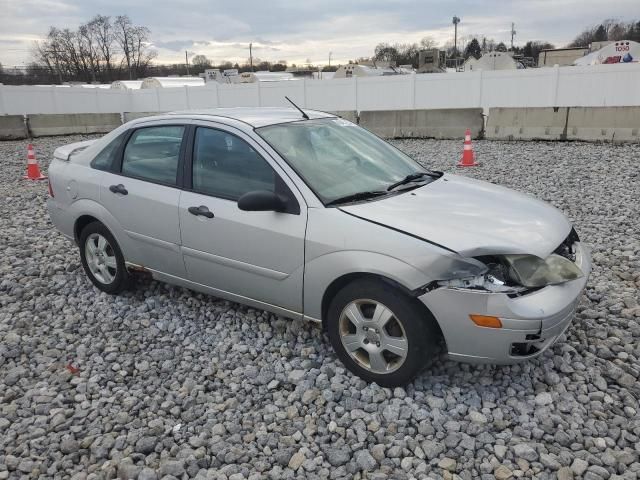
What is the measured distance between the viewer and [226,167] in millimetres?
3738

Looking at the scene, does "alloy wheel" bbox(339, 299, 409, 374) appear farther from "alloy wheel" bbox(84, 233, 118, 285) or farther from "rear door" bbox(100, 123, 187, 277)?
"alloy wheel" bbox(84, 233, 118, 285)

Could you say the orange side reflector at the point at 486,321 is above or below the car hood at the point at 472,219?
below

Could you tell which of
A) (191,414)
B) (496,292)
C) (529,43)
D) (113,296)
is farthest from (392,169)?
(529,43)

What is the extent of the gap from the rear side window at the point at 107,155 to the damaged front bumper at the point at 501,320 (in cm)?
309

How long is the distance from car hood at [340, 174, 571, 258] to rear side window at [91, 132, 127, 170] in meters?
2.41

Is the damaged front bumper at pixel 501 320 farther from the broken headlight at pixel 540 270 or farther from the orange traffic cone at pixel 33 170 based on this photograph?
the orange traffic cone at pixel 33 170

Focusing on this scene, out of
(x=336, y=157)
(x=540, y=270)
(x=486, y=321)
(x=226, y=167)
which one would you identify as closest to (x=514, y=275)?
(x=540, y=270)

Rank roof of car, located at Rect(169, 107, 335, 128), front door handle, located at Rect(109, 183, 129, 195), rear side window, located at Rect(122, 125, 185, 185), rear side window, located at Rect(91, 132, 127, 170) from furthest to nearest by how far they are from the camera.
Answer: rear side window, located at Rect(91, 132, 127, 170), front door handle, located at Rect(109, 183, 129, 195), rear side window, located at Rect(122, 125, 185, 185), roof of car, located at Rect(169, 107, 335, 128)

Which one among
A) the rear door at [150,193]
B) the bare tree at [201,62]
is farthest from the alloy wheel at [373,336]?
the bare tree at [201,62]

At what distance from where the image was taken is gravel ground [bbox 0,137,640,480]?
2.64 meters

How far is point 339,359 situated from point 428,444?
85 centimetres

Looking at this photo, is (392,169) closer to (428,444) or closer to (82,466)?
(428,444)

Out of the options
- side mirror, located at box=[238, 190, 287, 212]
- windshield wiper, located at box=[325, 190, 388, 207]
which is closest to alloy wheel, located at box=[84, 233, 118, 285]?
side mirror, located at box=[238, 190, 287, 212]

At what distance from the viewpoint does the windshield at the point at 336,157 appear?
136 inches
